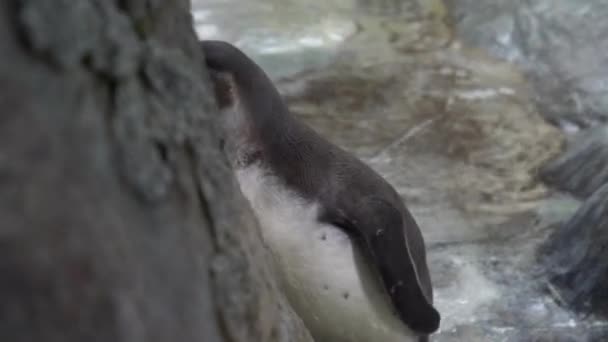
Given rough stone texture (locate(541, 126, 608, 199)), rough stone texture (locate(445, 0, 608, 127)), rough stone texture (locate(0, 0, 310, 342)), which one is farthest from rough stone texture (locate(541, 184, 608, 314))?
rough stone texture (locate(0, 0, 310, 342))

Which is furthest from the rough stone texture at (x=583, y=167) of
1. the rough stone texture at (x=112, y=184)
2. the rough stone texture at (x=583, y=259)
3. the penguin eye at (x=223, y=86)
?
the rough stone texture at (x=112, y=184)

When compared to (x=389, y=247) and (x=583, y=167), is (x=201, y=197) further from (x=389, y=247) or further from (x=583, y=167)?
(x=583, y=167)

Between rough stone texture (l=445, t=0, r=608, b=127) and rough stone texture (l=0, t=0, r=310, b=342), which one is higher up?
rough stone texture (l=0, t=0, r=310, b=342)

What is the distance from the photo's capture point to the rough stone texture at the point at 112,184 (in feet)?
2.35

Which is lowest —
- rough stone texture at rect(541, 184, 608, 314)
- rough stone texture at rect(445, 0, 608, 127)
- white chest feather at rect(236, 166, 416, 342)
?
rough stone texture at rect(445, 0, 608, 127)

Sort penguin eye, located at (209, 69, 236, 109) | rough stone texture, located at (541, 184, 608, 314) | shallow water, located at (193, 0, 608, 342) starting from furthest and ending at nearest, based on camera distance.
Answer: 1. shallow water, located at (193, 0, 608, 342)
2. rough stone texture, located at (541, 184, 608, 314)
3. penguin eye, located at (209, 69, 236, 109)

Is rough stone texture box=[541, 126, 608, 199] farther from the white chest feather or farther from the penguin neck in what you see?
the penguin neck

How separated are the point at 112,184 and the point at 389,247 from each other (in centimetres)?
107

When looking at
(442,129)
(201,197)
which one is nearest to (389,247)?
(201,197)

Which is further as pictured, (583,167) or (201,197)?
Answer: (583,167)

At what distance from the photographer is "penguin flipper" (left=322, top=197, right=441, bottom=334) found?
183cm

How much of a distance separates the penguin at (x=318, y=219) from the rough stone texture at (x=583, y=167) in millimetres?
1754

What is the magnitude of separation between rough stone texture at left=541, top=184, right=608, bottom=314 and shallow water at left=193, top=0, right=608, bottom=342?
0.05 metres

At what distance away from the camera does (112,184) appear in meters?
0.84
